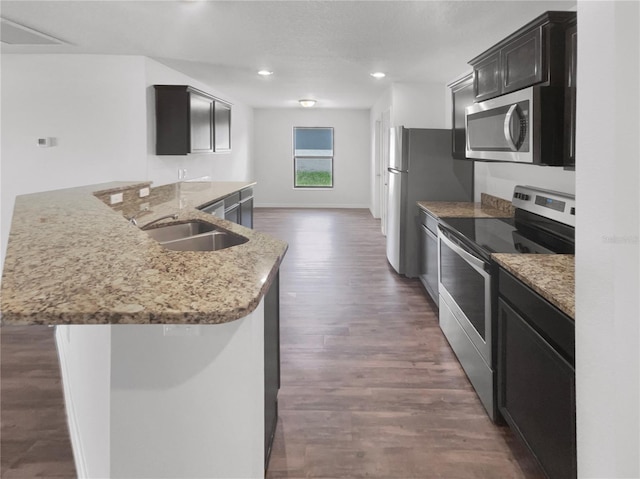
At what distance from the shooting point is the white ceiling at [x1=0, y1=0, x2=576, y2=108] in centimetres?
312

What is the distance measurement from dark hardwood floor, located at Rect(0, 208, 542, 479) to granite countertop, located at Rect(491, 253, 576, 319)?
81cm

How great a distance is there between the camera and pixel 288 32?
3727 mm

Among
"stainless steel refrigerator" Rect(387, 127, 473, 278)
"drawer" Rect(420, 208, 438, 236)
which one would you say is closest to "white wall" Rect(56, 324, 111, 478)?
"drawer" Rect(420, 208, 438, 236)

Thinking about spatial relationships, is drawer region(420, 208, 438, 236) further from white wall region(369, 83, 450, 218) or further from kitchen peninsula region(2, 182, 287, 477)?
kitchen peninsula region(2, 182, 287, 477)

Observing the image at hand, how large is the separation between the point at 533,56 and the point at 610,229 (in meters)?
1.81

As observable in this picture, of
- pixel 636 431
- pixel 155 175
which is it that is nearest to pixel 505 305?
pixel 636 431

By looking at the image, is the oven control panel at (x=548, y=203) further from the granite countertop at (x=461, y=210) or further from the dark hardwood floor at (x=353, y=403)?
the dark hardwood floor at (x=353, y=403)

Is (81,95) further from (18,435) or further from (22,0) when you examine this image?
(18,435)

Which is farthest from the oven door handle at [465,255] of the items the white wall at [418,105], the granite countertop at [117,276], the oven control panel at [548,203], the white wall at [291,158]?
the white wall at [291,158]

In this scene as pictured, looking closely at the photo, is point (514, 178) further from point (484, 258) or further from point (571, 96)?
point (484, 258)

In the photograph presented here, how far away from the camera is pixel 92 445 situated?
1.48 meters

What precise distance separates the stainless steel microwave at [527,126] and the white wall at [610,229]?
1.40m

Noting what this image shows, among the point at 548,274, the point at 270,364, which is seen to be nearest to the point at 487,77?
the point at 548,274

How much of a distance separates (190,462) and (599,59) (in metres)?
1.42
